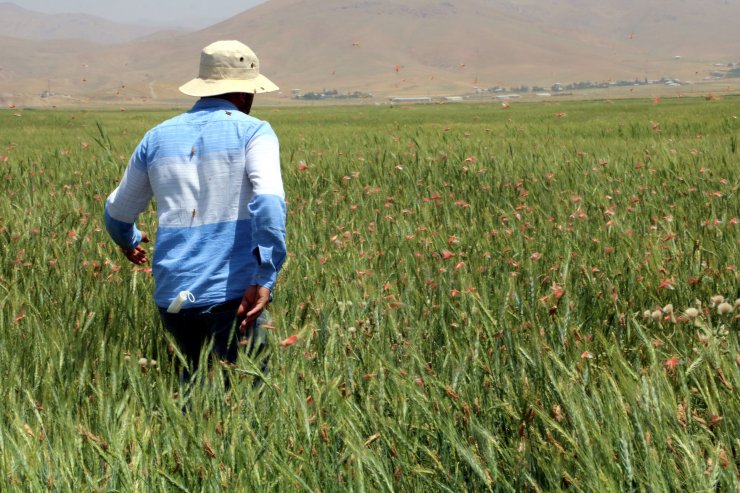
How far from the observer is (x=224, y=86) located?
3361mm

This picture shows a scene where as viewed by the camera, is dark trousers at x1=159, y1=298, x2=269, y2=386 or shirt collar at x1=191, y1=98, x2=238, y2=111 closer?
dark trousers at x1=159, y1=298, x2=269, y2=386

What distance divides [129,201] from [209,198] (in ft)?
1.56

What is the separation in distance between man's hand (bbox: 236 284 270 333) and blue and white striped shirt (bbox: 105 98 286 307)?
86 mm

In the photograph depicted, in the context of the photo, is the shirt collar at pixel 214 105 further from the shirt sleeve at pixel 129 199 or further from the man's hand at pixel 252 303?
the man's hand at pixel 252 303

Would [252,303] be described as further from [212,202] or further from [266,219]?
[212,202]

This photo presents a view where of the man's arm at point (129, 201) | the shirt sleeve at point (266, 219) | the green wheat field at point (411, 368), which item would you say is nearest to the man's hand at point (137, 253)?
the man's arm at point (129, 201)

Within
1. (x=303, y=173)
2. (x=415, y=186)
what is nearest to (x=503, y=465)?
(x=415, y=186)

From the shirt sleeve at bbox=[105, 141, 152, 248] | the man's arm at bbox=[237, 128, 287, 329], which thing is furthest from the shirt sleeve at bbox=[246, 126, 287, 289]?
the shirt sleeve at bbox=[105, 141, 152, 248]

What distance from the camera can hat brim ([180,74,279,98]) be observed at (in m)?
3.34

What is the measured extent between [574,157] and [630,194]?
2806 millimetres

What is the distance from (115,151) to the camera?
13391mm

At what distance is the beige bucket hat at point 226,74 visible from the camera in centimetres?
336

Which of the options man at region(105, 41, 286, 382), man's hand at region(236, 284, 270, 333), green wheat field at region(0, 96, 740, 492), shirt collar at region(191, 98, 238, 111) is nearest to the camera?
green wheat field at region(0, 96, 740, 492)

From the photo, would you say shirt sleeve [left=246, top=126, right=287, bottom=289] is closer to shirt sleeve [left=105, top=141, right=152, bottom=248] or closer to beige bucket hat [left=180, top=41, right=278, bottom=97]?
beige bucket hat [left=180, top=41, right=278, bottom=97]
